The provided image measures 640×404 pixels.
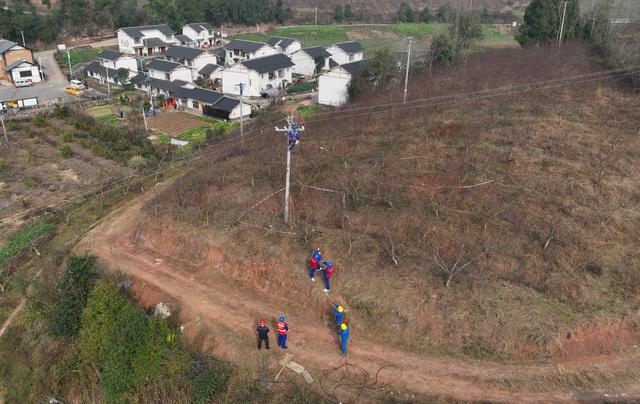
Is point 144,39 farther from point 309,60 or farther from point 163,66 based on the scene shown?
point 309,60

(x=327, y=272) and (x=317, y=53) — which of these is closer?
(x=327, y=272)

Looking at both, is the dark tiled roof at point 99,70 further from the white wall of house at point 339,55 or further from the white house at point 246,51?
the white wall of house at point 339,55

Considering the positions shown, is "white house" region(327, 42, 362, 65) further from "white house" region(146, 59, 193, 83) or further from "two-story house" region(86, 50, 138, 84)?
"two-story house" region(86, 50, 138, 84)

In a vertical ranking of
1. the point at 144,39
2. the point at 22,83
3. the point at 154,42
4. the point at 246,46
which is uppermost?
the point at 144,39

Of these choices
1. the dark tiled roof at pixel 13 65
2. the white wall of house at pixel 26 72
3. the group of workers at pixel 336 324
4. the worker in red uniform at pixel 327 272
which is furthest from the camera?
the white wall of house at pixel 26 72

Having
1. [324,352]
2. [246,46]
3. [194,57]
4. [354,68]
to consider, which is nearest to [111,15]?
[246,46]

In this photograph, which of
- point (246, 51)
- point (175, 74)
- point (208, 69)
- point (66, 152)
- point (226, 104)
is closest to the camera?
point (66, 152)

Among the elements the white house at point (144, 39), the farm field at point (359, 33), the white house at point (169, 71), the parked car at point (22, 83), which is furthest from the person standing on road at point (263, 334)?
the farm field at point (359, 33)
